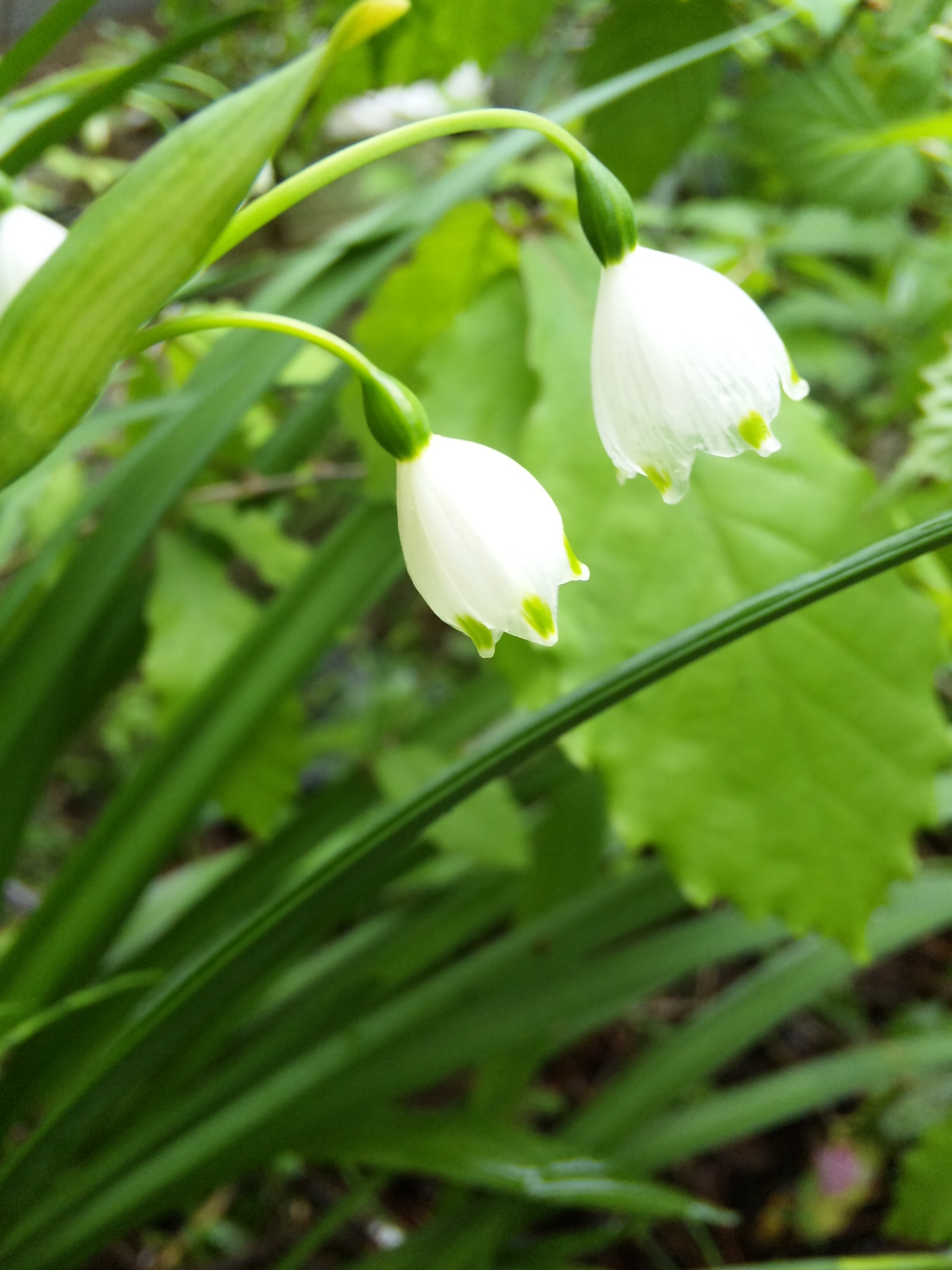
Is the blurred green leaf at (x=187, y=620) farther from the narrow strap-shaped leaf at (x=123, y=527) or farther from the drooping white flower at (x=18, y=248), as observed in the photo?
the drooping white flower at (x=18, y=248)

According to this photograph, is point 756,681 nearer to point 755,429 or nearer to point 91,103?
point 755,429

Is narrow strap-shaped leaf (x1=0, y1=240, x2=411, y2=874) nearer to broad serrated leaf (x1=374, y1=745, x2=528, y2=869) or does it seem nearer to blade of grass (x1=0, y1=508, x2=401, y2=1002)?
blade of grass (x1=0, y1=508, x2=401, y2=1002)

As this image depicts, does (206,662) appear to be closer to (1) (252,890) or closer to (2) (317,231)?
(1) (252,890)

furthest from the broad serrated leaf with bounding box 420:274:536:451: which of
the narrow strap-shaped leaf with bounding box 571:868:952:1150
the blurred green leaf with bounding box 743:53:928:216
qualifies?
the narrow strap-shaped leaf with bounding box 571:868:952:1150

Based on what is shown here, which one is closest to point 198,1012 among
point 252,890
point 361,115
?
point 252,890

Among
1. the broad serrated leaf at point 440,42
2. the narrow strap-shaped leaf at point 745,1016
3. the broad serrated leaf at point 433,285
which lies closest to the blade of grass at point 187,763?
the broad serrated leaf at point 433,285

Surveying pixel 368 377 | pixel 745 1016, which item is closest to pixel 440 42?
pixel 368 377

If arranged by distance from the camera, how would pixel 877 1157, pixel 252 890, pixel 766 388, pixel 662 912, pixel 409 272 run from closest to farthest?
pixel 766 388, pixel 409 272, pixel 252 890, pixel 662 912, pixel 877 1157
